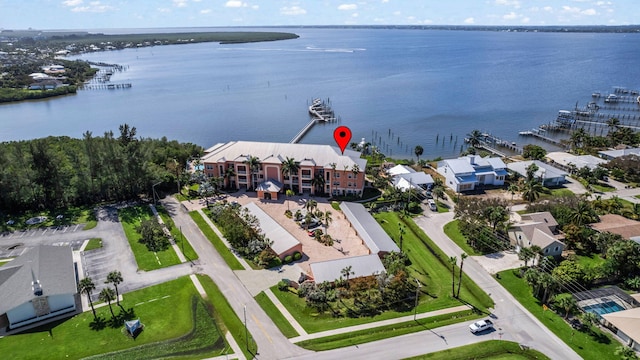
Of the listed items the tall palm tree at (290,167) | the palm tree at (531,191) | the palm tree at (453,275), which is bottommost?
the palm tree at (453,275)

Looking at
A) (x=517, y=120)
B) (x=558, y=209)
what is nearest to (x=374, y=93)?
(x=517, y=120)

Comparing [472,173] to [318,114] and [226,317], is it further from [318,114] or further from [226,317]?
[318,114]

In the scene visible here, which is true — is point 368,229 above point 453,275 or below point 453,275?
above

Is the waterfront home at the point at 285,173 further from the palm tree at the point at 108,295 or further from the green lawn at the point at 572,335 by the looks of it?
the green lawn at the point at 572,335

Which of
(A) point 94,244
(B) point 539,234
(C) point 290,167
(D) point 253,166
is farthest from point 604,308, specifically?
(A) point 94,244

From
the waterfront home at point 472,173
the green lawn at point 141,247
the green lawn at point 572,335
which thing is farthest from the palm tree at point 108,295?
the waterfront home at point 472,173
